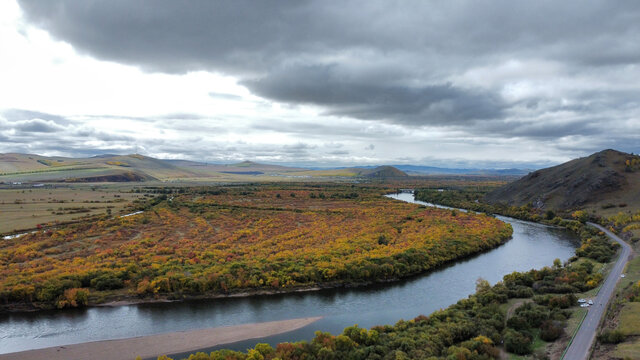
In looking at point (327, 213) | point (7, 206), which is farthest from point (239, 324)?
point (7, 206)

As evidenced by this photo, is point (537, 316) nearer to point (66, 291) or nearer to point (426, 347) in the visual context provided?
point (426, 347)

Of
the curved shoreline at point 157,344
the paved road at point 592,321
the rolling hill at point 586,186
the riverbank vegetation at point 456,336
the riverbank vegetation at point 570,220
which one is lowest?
the curved shoreline at point 157,344

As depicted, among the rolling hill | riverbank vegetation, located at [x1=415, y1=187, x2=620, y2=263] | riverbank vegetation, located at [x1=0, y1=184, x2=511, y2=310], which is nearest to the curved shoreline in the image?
riverbank vegetation, located at [x1=0, y1=184, x2=511, y2=310]

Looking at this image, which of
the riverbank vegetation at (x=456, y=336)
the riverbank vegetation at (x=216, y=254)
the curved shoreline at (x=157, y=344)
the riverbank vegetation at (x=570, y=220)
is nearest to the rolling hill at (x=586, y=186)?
the riverbank vegetation at (x=570, y=220)

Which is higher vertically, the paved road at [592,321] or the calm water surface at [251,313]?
the paved road at [592,321]

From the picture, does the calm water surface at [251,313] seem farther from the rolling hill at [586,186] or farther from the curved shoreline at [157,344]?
the rolling hill at [586,186]

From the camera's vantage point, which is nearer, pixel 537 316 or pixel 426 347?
pixel 426 347
